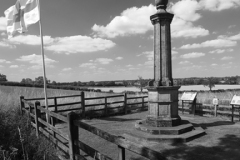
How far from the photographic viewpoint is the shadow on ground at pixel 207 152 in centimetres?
443

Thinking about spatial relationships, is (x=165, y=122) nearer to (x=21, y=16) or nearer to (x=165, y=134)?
(x=165, y=134)

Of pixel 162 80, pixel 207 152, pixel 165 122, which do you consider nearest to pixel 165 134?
pixel 165 122

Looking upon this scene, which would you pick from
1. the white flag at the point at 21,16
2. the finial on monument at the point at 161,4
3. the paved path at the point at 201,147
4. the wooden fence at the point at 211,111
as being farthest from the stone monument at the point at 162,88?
the white flag at the point at 21,16

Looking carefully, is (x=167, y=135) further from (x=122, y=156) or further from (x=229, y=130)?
(x=122, y=156)

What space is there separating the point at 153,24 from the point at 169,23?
0.63 meters

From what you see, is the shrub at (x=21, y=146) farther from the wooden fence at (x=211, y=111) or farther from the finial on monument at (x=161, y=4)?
the wooden fence at (x=211, y=111)

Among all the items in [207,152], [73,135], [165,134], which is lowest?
[207,152]

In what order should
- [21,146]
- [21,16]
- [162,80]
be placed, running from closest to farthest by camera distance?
1. [21,146]
2. [162,80]
3. [21,16]

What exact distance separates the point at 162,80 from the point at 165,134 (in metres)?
2.01

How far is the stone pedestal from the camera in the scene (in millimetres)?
6211

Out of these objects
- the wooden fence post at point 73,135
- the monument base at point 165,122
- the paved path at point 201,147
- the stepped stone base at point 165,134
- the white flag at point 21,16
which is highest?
the white flag at point 21,16

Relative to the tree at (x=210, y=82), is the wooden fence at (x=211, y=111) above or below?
below

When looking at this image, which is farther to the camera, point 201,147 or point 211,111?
point 211,111

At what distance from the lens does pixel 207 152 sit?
473cm
